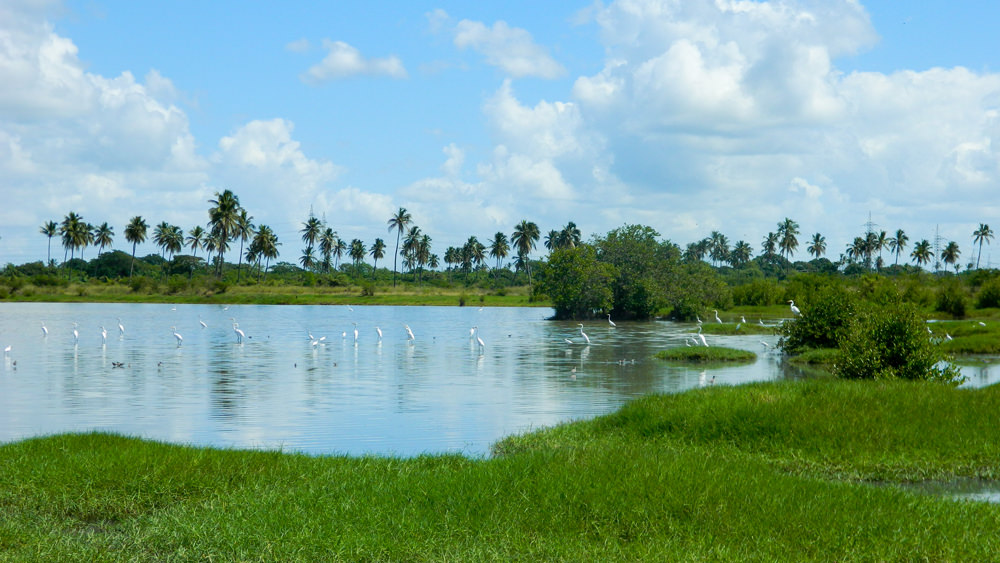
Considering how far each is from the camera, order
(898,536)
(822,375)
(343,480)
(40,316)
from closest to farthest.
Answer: (898,536) → (343,480) → (822,375) → (40,316)

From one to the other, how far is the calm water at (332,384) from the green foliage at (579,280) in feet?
47.8

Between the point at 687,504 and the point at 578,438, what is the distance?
5670 millimetres

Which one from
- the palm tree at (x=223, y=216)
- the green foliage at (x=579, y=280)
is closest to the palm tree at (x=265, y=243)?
the palm tree at (x=223, y=216)

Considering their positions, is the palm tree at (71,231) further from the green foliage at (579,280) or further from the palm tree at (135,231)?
the green foliage at (579,280)

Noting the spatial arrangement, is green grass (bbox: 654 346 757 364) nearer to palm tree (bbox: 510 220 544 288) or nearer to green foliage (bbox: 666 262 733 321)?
green foliage (bbox: 666 262 733 321)

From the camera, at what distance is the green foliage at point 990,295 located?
66.6 m

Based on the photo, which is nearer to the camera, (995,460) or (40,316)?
(995,460)

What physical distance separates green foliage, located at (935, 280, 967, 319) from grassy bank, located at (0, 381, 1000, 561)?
193 feet

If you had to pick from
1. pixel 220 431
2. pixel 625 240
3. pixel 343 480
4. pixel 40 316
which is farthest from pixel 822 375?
pixel 40 316

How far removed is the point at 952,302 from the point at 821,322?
131 ft

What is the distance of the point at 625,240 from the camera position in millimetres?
68500

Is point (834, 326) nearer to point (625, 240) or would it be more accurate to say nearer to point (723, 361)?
point (723, 361)

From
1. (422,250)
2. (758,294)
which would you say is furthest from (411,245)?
(758,294)

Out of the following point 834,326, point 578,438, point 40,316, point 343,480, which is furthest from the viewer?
point 40,316
